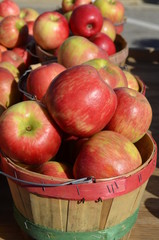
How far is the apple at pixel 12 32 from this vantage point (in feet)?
9.66

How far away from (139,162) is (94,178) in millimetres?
229

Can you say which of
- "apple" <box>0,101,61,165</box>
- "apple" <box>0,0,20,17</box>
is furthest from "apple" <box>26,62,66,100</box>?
"apple" <box>0,0,20,17</box>

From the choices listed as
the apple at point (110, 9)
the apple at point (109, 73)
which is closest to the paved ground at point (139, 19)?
the apple at point (110, 9)

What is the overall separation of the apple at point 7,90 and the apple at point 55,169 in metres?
0.67

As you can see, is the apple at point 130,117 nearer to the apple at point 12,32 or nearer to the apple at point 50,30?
the apple at point 50,30

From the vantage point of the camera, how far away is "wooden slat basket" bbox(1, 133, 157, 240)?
1334mm

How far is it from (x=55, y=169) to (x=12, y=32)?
71.4 inches

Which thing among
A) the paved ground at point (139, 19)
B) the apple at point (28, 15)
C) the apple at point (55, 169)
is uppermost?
the apple at point (55, 169)

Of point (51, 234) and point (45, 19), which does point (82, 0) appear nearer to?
point (45, 19)

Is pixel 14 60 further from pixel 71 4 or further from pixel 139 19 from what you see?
pixel 139 19

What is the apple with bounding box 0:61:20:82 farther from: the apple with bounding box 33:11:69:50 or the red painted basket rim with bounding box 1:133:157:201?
the red painted basket rim with bounding box 1:133:157:201

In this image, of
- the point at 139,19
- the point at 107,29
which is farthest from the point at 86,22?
the point at 139,19

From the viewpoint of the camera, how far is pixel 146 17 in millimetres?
9312

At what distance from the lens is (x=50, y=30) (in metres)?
2.65
